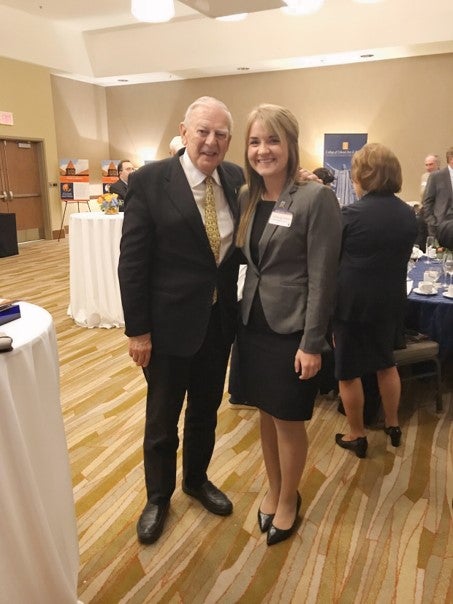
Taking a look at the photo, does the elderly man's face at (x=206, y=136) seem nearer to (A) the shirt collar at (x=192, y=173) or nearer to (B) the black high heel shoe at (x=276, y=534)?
(A) the shirt collar at (x=192, y=173)

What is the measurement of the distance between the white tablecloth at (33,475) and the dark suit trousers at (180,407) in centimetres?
43

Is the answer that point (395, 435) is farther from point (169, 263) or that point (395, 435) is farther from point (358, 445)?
point (169, 263)

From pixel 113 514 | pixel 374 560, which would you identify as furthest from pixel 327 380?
pixel 113 514

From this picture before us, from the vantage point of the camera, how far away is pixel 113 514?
2055mm

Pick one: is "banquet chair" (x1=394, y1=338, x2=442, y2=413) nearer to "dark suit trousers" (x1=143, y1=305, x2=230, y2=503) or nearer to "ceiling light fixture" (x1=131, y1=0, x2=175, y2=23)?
"dark suit trousers" (x1=143, y1=305, x2=230, y2=503)

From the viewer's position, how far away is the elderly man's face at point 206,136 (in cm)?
157

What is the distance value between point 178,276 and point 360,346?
1.14 m

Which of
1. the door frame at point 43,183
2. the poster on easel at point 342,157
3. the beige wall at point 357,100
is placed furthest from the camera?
the door frame at point 43,183

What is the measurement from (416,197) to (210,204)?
27.6ft

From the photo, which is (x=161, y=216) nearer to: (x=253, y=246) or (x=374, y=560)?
(x=253, y=246)

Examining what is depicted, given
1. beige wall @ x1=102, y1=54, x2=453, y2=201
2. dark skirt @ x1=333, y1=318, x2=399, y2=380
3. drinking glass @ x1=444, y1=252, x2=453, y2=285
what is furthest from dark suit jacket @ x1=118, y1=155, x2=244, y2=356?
beige wall @ x1=102, y1=54, x2=453, y2=201

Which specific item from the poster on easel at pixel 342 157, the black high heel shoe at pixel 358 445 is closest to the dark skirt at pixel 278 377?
the black high heel shoe at pixel 358 445

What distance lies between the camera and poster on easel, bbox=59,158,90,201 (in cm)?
1038

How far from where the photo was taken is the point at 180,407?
1.88 m
